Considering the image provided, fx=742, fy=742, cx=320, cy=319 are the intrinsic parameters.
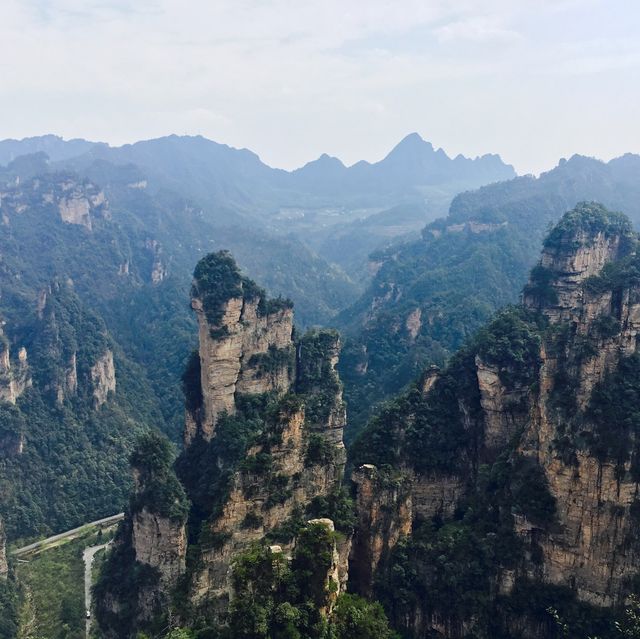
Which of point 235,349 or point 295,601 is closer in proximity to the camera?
point 295,601

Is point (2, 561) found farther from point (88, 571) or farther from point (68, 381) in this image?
point (68, 381)

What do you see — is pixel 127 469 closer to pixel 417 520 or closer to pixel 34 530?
pixel 34 530

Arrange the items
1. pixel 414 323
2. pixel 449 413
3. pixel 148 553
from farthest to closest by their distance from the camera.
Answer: pixel 414 323 → pixel 449 413 → pixel 148 553

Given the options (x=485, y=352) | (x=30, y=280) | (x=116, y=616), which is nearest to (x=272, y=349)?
(x=485, y=352)

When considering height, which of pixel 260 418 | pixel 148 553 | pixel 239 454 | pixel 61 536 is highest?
pixel 260 418

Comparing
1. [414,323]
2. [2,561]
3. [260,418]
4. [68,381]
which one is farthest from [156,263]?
[2,561]
